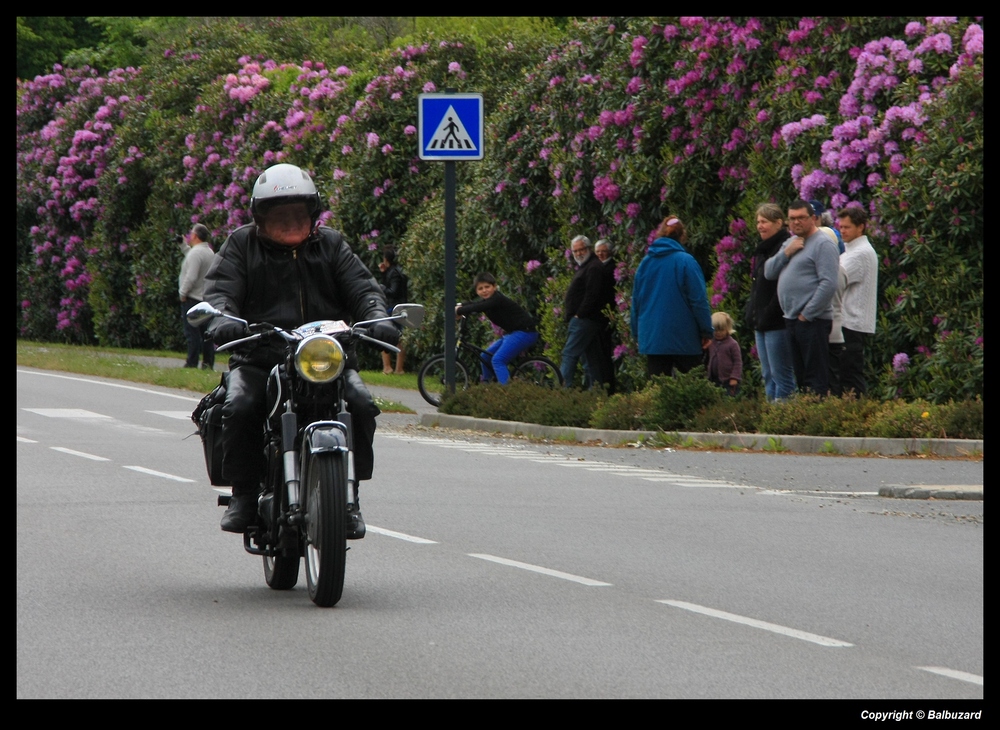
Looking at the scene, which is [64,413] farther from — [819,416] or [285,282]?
[285,282]

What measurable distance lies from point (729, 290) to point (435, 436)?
436 cm

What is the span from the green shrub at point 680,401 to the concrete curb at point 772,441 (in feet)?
0.64

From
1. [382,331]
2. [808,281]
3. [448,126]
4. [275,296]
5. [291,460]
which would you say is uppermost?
[448,126]

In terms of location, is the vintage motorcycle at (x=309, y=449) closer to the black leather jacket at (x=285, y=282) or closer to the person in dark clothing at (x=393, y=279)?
the black leather jacket at (x=285, y=282)

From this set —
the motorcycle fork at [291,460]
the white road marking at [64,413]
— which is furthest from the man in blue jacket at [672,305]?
the motorcycle fork at [291,460]

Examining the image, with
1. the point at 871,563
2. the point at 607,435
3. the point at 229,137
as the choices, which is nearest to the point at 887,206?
the point at 607,435

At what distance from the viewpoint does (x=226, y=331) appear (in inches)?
278

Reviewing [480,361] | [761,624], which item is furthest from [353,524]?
[480,361]

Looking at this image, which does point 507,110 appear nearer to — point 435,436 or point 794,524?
point 435,436

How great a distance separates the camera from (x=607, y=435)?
14.9m

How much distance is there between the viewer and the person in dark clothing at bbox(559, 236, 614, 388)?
18281 mm

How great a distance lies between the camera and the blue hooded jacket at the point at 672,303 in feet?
51.0

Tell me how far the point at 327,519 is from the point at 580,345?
38.8 feet

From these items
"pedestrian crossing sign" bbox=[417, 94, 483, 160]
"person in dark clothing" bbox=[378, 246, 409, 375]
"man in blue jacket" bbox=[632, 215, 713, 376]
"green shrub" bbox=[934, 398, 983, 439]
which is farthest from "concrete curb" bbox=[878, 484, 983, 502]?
"person in dark clothing" bbox=[378, 246, 409, 375]
